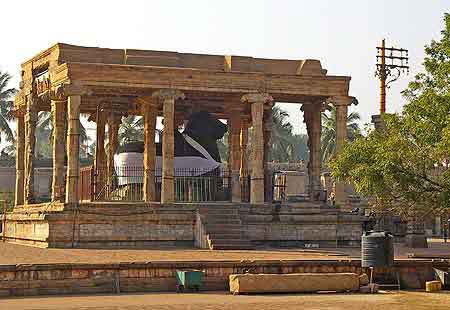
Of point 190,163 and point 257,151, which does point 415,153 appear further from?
point 190,163

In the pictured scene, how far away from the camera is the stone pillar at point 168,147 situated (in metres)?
32.0

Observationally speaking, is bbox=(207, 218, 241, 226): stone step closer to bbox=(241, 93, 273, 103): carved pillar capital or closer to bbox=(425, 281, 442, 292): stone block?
bbox=(241, 93, 273, 103): carved pillar capital

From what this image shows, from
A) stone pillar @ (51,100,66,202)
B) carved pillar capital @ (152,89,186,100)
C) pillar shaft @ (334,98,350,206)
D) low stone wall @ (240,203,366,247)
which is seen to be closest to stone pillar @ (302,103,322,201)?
pillar shaft @ (334,98,350,206)

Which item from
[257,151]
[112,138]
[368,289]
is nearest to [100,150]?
[112,138]

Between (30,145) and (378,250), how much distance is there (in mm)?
20372

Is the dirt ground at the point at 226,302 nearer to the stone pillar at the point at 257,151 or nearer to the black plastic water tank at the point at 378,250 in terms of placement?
the black plastic water tank at the point at 378,250

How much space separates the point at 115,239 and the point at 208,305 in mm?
12531

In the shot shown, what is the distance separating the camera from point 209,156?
38.9 metres

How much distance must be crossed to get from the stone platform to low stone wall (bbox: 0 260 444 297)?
691cm

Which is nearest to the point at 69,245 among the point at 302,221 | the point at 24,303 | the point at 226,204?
the point at 226,204

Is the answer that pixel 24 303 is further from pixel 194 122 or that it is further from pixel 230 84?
pixel 194 122

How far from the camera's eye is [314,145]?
37594mm

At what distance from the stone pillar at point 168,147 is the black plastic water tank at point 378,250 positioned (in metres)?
11.1

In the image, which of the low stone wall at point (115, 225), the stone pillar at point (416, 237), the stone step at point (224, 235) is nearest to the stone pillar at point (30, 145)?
the low stone wall at point (115, 225)
